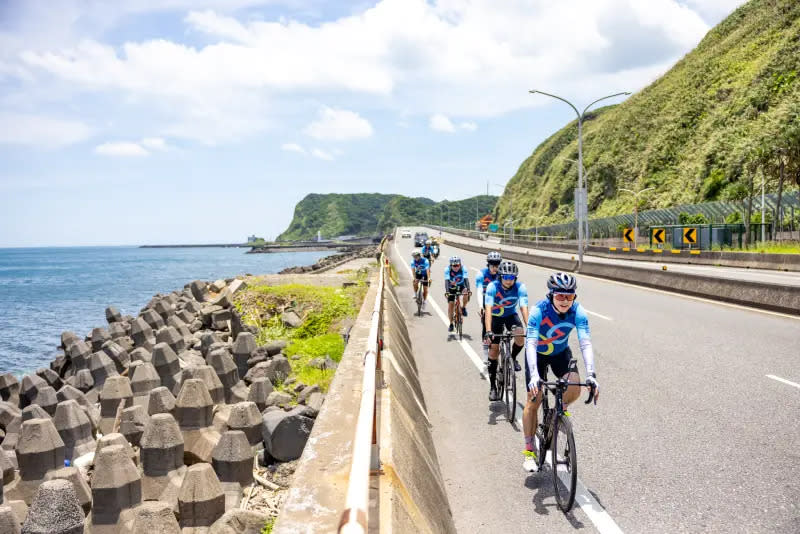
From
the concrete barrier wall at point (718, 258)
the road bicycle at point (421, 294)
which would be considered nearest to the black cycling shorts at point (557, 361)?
the road bicycle at point (421, 294)

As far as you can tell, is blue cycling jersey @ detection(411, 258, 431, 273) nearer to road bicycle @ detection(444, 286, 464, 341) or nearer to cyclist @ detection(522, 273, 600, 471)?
road bicycle @ detection(444, 286, 464, 341)

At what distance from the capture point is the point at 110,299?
2539 inches

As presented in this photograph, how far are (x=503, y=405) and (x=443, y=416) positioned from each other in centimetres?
99

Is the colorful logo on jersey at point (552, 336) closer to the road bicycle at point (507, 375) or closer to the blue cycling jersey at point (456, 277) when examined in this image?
the road bicycle at point (507, 375)

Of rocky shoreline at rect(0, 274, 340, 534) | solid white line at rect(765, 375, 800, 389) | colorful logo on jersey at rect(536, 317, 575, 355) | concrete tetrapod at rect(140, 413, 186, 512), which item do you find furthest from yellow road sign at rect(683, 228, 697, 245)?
concrete tetrapod at rect(140, 413, 186, 512)

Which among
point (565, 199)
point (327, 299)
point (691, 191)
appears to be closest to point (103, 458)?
point (327, 299)

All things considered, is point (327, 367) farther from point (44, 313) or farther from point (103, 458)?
point (44, 313)

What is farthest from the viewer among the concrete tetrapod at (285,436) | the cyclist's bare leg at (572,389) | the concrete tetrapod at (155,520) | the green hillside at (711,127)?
the green hillside at (711,127)

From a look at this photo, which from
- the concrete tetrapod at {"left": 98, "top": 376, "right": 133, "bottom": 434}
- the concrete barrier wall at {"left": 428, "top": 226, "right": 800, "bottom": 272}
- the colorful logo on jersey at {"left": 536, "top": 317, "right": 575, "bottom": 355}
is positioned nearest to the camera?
the colorful logo on jersey at {"left": 536, "top": 317, "right": 575, "bottom": 355}

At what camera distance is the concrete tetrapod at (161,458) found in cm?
698

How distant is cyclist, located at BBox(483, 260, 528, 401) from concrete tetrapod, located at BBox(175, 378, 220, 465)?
378 centimetres

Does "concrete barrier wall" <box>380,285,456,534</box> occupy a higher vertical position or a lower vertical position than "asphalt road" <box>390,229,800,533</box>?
higher

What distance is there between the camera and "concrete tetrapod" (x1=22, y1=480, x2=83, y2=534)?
197 inches

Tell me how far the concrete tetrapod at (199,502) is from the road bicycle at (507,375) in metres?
3.78
